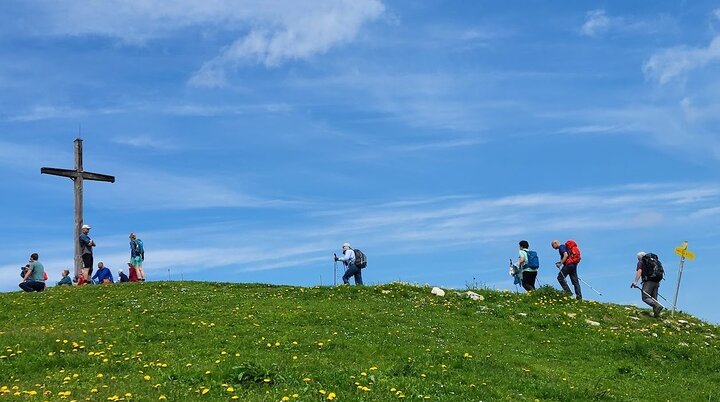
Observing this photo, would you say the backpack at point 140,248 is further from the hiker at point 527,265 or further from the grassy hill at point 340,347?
the hiker at point 527,265

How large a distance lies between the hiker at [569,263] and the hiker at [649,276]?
3.03 meters

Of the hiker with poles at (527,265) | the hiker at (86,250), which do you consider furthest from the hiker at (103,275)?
the hiker with poles at (527,265)

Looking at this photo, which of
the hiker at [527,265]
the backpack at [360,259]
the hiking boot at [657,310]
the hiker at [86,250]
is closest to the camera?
the hiking boot at [657,310]

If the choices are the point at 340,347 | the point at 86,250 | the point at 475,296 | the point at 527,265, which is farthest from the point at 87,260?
the point at 340,347

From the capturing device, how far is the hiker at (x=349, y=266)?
35469mm

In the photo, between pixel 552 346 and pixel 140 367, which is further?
pixel 552 346

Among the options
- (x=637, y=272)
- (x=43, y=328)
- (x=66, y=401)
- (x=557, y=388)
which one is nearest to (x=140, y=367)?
(x=66, y=401)

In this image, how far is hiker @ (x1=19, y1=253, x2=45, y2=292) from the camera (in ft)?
113

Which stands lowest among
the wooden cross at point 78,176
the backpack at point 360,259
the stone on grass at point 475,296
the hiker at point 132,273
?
the stone on grass at point 475,296

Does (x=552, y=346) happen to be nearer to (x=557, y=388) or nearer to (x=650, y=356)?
(x=650, y=356)

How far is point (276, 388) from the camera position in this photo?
14.7 m

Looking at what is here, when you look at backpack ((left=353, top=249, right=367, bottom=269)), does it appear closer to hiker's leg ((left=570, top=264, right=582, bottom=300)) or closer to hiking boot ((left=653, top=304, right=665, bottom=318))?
hiker's leg ((left=570, top=264, right=582, bottom=300))

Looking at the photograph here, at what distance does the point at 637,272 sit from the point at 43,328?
74.9ft

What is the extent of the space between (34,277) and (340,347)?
21450 millimetres
